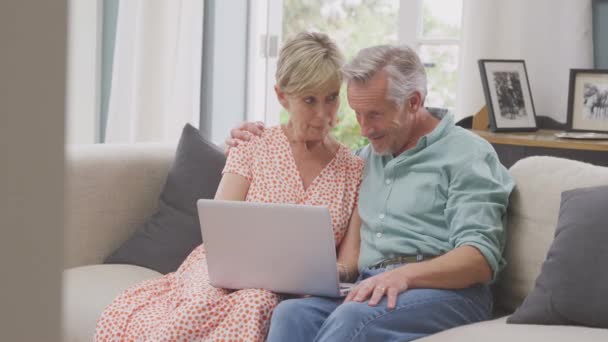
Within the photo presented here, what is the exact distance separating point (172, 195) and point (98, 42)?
162cm

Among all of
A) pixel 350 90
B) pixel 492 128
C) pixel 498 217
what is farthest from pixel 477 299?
pixel 492 128

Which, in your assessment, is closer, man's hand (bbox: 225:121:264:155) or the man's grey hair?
the man's grey hair

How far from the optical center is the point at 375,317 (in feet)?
5.45

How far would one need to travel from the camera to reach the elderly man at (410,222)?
1699 mm

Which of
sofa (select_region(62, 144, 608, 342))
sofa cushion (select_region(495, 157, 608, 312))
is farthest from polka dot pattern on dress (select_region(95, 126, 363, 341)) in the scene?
sofa cushion (select_region(495, 157, 608, 312))

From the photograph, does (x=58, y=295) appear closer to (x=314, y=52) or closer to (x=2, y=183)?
(x=2, y=183)

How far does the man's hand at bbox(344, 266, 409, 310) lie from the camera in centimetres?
169

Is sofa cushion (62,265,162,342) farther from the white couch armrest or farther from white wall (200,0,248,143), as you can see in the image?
white wall (200,0,248,143)

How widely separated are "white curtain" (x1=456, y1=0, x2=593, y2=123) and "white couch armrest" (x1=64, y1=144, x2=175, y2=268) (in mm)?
1292

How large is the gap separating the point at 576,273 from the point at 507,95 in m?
1.40

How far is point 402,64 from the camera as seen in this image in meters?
1.97

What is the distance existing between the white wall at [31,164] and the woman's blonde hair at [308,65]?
1.84 metres

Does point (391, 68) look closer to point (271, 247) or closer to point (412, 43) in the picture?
point (271, 247)

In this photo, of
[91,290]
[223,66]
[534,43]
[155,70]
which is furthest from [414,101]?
[223,66]
